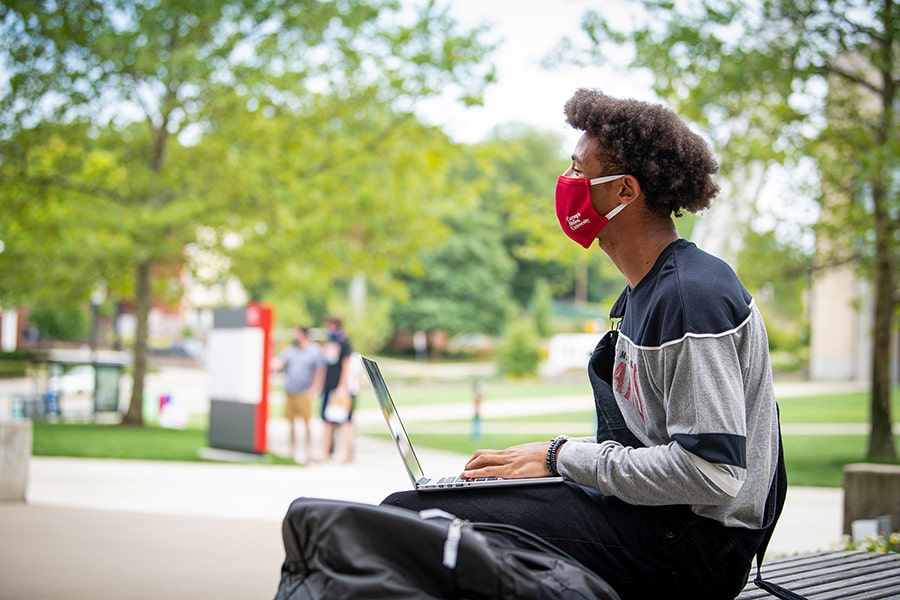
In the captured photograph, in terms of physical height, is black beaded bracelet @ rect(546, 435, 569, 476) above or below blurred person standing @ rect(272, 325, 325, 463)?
above

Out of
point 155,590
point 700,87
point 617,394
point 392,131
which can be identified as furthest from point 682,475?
point 392,131

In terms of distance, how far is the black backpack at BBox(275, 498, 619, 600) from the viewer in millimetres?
1969

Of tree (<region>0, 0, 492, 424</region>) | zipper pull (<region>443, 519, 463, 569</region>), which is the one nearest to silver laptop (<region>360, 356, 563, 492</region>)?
zipper pull (<region>443, 519, 463, 569</region>)

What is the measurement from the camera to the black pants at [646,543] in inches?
94.0

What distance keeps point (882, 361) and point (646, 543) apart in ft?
43.1

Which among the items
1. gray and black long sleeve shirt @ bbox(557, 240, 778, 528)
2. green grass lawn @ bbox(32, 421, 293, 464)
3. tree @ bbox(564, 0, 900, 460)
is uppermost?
tree @ bbox(564, 0, 900, 460)

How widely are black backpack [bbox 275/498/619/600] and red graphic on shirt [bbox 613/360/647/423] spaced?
522 mm

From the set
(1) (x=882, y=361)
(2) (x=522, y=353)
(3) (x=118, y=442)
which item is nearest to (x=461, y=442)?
(3) (x=118, y=442)

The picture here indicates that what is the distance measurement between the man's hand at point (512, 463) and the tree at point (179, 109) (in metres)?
15.1

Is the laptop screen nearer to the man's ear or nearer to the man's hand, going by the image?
the man's hand

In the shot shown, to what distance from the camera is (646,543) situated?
7.83 ft

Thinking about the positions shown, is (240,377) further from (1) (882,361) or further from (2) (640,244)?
(2) (640,244)

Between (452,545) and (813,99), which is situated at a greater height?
(813,99)

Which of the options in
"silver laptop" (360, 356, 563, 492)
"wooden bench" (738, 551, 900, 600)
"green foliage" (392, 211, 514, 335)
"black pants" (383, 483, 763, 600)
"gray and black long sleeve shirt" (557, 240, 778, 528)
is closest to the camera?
"gray and black long sleeve shirt" (557, 240, 778, 528)
